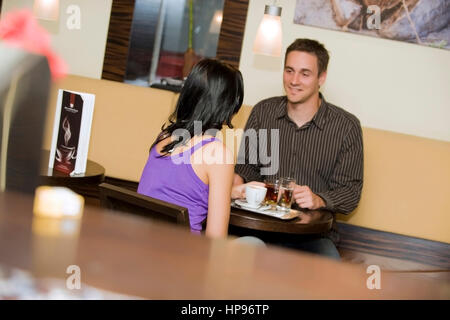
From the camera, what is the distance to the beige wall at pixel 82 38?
4.21 metres

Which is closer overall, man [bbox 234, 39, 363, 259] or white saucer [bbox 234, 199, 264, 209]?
white saucer [bbox 234, 199, 264, 209]

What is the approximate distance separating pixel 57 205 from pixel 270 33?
113 inches

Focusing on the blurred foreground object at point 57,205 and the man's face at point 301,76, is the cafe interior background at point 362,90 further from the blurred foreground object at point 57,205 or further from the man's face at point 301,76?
the blurred foreground object at point 57,205

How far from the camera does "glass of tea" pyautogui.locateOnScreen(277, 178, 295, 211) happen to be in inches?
102

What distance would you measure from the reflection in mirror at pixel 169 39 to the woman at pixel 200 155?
1887 mm

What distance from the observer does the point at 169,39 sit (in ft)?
13.8

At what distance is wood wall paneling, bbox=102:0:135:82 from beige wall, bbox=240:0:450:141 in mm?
1040

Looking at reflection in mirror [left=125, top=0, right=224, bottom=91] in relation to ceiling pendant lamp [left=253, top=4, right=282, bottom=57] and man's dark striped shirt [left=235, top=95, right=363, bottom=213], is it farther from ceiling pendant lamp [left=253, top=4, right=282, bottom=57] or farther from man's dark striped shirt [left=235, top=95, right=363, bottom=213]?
man's dark striped shirt [left=235, top=95, right=363, bottom=213]

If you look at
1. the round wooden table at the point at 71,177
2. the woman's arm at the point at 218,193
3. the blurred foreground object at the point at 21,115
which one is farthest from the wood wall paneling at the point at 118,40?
the blurred foreground object at the point at 21,115

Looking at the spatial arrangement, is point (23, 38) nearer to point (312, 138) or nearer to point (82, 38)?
point (312, 138)

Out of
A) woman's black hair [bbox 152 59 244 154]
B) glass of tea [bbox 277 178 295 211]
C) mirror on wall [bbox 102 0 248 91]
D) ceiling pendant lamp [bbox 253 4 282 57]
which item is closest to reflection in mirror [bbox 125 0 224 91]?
mirror on wall [bbox 102 0 248 91]

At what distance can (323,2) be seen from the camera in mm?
3830
